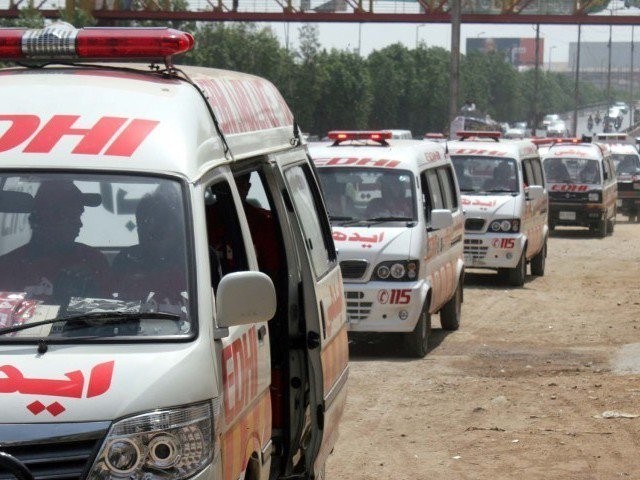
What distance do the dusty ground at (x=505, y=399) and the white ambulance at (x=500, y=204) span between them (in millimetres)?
1390

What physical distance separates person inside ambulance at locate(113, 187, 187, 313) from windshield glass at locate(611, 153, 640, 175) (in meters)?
36.2

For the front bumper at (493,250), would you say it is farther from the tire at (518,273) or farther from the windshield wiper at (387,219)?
the windshield wiper at (387,219)

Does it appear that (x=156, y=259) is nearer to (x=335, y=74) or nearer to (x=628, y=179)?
(x=628, y=179)

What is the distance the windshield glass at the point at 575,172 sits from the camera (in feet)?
102

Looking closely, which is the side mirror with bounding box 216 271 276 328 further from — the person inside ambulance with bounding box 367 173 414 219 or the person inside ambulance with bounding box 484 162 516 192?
the person inside ambulance with bounding box 484 162 516 192

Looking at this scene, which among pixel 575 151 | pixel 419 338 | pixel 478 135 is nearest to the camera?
pixel 419 338

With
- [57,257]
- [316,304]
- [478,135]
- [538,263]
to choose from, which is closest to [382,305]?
[316,304]

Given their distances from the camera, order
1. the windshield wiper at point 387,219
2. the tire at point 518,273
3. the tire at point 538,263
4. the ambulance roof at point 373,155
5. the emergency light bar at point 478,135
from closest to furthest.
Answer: the windshield wiper at point 387,219 < the ambulance roof at point 373,155 < the tire at point 518,273 < the emergency light bar at point 478,135 < the tire at point 538,263

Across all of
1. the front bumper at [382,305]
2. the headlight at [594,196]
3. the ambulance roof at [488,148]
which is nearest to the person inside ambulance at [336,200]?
Result: the front bumper at [382,305]

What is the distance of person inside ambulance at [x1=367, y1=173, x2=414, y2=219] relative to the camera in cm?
1332

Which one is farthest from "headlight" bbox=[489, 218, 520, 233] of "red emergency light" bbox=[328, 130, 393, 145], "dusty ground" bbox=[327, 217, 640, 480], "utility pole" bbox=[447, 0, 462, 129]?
"utility pole" bbox=[447, 0, 462, 129]

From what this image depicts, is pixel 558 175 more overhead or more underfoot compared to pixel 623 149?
more overhead

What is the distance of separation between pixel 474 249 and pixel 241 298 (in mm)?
15083

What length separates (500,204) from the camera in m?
19.7
